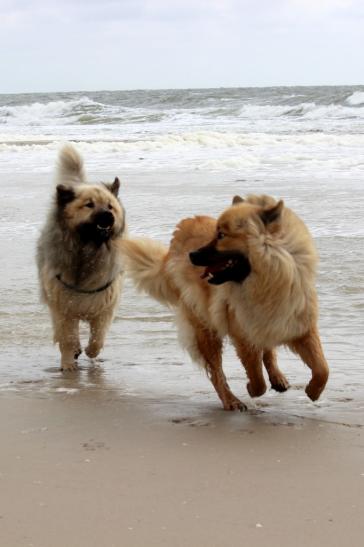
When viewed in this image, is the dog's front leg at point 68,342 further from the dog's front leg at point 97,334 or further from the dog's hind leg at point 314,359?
the dog's hind leg at point 314,359

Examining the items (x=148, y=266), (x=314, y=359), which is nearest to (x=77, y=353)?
(x=148, y=266)

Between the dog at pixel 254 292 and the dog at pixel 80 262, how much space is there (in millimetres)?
987

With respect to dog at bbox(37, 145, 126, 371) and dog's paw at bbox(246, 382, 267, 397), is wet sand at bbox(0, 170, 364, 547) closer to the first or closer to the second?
dog's paw at bbox(246, 382, 267, 397)

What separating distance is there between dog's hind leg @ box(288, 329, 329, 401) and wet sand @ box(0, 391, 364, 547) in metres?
0.22

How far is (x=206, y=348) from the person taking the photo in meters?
4.70

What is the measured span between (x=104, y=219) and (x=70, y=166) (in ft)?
2.78

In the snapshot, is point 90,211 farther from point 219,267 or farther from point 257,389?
point 257,389

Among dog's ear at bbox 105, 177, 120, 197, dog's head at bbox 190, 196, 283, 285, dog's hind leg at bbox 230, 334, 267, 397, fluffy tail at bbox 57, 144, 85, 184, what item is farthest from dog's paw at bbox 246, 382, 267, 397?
fluffy tail at bbox 57, 144, 85, 184

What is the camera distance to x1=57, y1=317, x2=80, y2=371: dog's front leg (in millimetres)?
5602

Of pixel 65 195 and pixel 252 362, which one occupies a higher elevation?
pixel 65 195

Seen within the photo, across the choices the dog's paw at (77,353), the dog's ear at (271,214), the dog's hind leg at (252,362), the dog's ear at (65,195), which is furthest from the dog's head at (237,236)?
the dog's paw at (77,353)

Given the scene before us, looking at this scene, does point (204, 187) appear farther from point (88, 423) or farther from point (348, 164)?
point (88, 423)

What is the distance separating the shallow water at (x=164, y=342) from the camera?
4.62 meters

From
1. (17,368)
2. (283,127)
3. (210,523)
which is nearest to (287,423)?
(210,523)
